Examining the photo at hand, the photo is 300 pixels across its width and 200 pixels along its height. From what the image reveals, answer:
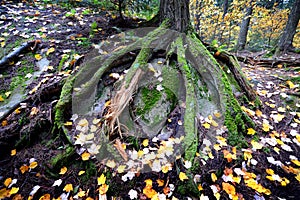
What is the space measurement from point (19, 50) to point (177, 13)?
333 cm

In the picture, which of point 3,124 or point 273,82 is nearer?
point 3,124

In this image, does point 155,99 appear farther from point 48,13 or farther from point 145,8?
point 48,13

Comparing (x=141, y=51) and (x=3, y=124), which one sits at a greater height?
(x=141, y=51)

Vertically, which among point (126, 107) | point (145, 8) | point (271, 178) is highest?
point (145, 8)

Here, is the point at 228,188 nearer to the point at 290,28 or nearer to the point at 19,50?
the point at 19,50

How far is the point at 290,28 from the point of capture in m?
6.29

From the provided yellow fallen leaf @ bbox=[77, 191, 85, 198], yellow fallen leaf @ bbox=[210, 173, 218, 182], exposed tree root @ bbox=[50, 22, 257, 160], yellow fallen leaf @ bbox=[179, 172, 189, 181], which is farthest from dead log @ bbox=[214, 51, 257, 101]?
yellow fallen leaf @ bbox=[77, 191, 85, 198]

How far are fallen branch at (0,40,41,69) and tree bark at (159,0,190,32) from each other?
2858 mm

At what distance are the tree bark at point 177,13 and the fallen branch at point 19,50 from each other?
2858 millimetres

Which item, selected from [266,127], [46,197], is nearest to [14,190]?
[46,197]

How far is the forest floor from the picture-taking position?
2125 mm

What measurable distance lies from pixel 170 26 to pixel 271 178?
2829 millimetres

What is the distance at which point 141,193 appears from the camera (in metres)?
2.07

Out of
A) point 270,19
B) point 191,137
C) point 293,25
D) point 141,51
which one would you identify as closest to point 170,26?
point 141,51
